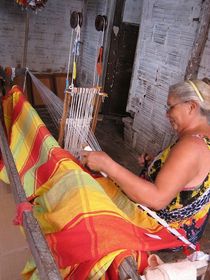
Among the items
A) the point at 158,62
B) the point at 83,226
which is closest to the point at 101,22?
the point at 158,62

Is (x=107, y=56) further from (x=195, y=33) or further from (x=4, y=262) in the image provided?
(x=4, y=262)

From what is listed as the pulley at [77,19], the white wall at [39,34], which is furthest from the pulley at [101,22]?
the white wall at [39,34]

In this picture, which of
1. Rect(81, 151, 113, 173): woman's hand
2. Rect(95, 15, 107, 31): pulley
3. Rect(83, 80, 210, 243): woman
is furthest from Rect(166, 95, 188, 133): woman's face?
Rect(95, 15, 107, 31): pulley

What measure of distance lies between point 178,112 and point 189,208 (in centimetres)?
45

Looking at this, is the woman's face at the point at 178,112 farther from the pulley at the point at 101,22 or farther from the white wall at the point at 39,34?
the white wall at the point at 39,34

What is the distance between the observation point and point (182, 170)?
1.16 meters

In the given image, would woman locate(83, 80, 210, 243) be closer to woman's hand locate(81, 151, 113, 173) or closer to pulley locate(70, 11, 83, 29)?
woman's hand locate(81, 151, 113, 173)

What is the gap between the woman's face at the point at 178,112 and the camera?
133 centimetres

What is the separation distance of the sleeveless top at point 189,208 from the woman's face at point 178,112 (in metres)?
0.12

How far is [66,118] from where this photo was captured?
3.10m

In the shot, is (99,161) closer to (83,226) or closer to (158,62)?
(83,226)

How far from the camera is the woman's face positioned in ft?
4.38

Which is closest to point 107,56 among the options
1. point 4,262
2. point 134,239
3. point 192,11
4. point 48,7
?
point 48,7

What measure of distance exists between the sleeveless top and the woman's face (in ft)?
0.41
